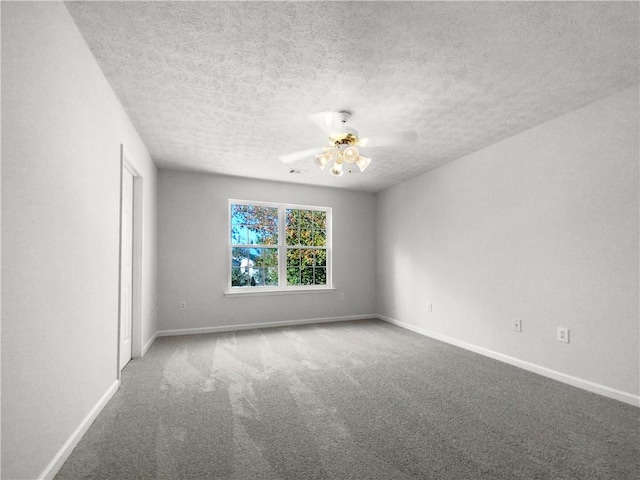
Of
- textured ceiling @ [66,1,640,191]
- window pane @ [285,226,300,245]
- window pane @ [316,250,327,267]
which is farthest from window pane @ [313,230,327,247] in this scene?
textured ceiling @ [66,1,640,191]

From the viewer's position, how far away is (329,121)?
2.74m

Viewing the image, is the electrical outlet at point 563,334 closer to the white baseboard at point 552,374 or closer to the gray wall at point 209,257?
the white baseboard at point 552,374

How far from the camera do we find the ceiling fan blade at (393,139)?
10.7 ft

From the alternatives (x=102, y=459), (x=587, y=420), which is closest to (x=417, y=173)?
(x=587, y=420)

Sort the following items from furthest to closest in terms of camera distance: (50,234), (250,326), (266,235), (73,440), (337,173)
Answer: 1. (266,235)
2. (250,326)
3. (337,173)
4. (73,440)
5. (50,234)

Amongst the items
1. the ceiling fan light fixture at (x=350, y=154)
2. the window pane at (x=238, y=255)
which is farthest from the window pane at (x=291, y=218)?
the ceiling fan light fixture at (x=350, y=154)

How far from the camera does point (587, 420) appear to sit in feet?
7.09

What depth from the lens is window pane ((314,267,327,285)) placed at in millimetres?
5609

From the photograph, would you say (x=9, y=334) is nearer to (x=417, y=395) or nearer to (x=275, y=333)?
(x=417, y=395)

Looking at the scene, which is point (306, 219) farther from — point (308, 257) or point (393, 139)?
point (393, 139)

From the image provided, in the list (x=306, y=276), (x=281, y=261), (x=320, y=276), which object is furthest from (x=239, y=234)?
(x=320, y=276)

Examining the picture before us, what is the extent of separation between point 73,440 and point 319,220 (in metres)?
4.42

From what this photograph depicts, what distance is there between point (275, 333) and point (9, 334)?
11.7 ft

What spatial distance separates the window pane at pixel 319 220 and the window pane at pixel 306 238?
199 mm
